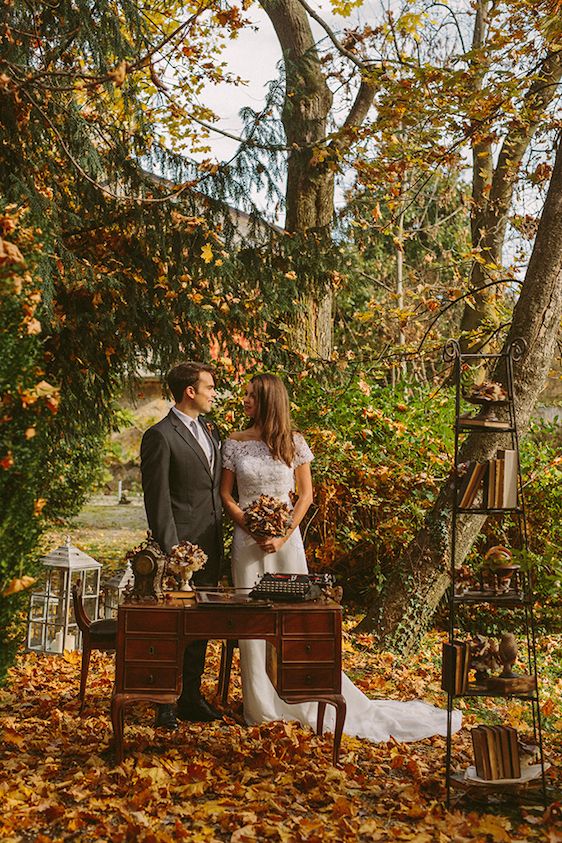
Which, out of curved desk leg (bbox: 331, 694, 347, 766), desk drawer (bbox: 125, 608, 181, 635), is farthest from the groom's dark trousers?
curved desk leg (bbox: 331, 694, 347, 766)

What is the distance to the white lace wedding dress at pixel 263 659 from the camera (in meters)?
5.06

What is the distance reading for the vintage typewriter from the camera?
14.4 feet

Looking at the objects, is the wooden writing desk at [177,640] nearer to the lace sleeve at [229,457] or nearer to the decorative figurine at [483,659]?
the decorative figurine at [483,659]

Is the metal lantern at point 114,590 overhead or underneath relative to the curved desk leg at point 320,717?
overhead

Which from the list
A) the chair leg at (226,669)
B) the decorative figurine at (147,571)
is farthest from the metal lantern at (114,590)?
the decorative figurine at (147,571)

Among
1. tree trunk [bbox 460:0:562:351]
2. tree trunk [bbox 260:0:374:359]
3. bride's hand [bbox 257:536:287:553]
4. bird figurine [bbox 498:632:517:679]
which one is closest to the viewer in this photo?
bird figurine [bbox 498:632:517:679]

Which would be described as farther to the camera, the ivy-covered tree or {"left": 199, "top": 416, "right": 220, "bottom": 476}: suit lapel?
the ivy-covered tree

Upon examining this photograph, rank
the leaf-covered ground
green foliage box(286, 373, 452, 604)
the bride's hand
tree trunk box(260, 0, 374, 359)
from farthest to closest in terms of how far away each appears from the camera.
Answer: tree trunk box(260, 0, 374, 359)
green foliage box(286, 373, 452, 604)
the bride's hand
the leaf-covered ground

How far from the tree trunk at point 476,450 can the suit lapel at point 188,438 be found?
2.45 metres

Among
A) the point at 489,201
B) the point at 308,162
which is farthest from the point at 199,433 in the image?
the point at 489,201

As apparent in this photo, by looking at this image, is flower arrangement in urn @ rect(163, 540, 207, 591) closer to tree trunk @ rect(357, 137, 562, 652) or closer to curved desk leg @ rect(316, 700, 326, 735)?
curved desk leg @ rect(316, 700, 326, 735)

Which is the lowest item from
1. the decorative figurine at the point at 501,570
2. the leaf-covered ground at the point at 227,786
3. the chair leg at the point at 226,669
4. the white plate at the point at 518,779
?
the leaf-covered ground at the point at 227,786

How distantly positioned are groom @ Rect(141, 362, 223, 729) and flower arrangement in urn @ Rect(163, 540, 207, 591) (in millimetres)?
378

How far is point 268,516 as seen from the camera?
480 cm
